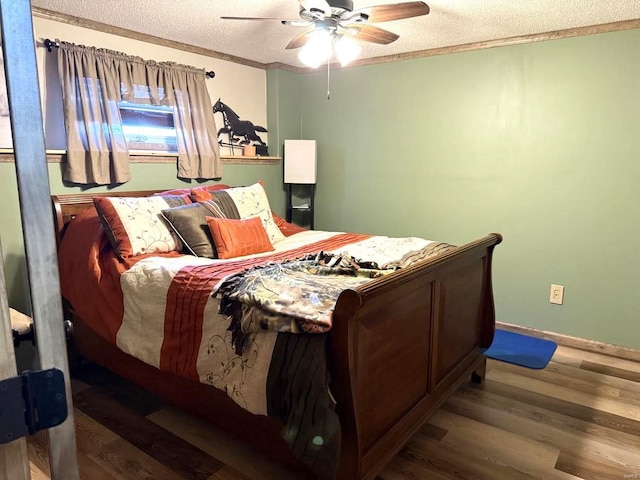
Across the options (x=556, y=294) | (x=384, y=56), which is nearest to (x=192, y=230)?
(x=384, y=56)

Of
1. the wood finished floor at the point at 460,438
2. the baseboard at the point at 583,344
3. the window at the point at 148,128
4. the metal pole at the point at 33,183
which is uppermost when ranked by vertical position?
the window at the point at 148,128

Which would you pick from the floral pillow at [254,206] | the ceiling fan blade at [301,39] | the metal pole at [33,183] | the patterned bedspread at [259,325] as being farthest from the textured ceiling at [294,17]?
the metal pole at [33,183]

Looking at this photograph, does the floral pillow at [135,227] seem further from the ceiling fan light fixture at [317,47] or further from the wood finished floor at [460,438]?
the ceiling fan light fixture at [317,47]

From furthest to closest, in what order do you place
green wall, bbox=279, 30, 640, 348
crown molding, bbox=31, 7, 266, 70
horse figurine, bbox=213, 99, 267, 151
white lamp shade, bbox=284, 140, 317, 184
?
white lamp shade, bbox=284, 140, 317, 184
horse figurine, bbox=213, 99, 267, 151
green wall, bbox=279, 30, 640, 348
crown molding, bbox=31, 7, 266, 70

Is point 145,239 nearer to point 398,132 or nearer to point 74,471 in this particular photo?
point 74,471

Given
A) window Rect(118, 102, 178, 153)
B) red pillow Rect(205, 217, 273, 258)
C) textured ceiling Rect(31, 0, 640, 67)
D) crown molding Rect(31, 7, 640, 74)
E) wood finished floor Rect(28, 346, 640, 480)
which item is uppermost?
textured ceiling Rect(31, 0, 640, 67)

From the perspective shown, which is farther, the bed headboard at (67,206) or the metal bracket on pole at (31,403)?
the bed headboard at (67,206)

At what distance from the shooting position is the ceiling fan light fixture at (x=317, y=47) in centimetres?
252

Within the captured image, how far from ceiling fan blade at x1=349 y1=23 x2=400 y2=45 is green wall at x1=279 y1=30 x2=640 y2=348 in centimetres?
114

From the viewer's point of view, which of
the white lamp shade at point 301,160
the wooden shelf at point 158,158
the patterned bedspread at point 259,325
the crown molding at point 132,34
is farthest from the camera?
the white lamp shade at point 301,160

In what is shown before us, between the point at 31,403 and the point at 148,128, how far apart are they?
10.2ft

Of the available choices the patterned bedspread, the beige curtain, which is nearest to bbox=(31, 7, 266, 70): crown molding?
the beige curtain

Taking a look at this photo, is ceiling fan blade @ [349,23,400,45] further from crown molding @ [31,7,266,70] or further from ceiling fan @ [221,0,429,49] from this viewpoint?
crown molding @ [31,7,266,70]

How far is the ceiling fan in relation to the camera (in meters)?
2.20
